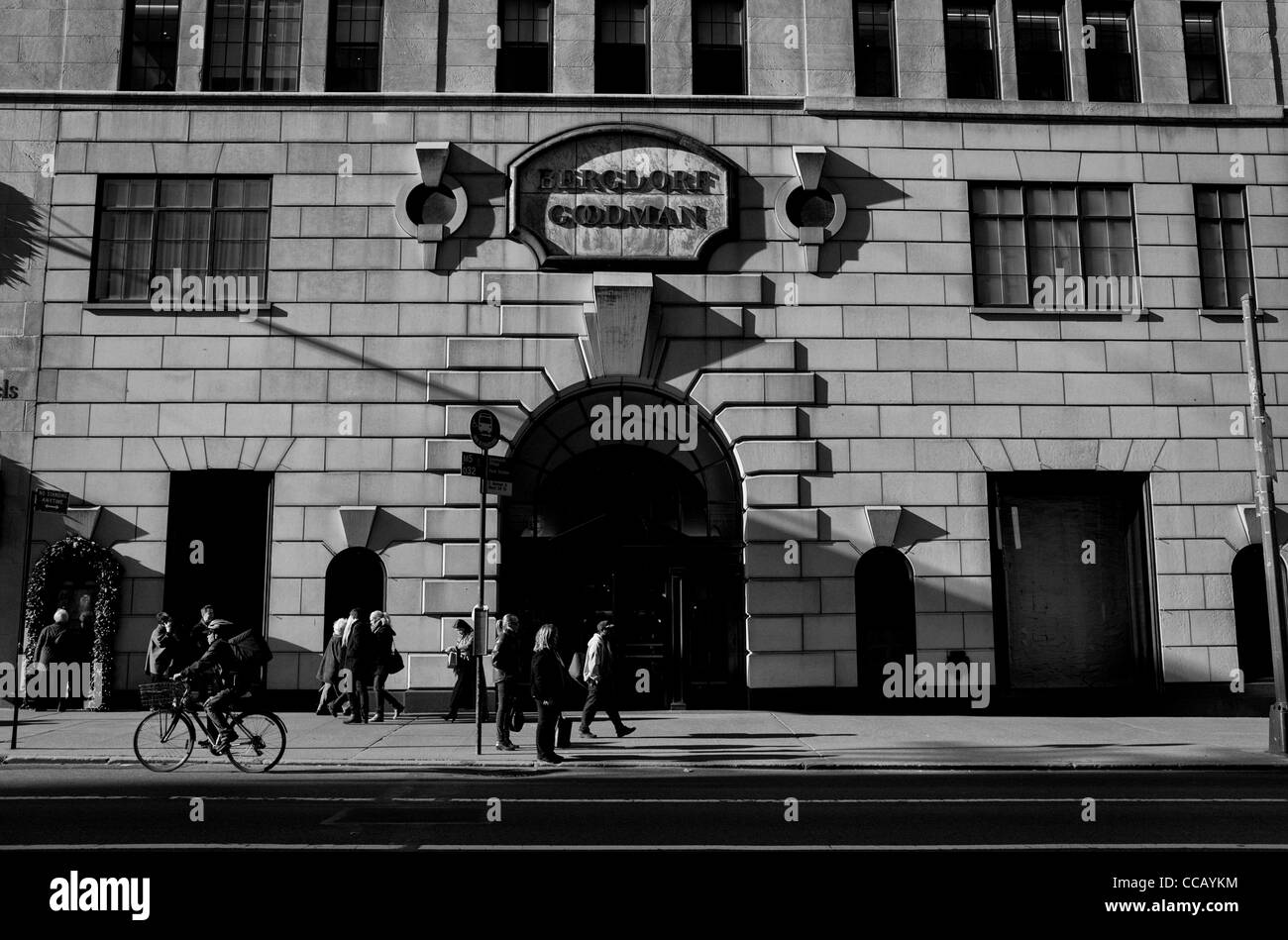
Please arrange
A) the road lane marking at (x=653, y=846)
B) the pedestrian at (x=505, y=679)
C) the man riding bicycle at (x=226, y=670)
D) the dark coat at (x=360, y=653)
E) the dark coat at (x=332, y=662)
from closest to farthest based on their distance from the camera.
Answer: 1. the road lane marking at (x=653, y=846)
2. the man riding bicycle at (x=226, y=670)
3. the pedestrian at (x=505, y=679)
4. the dark coat at (x=360, y=653)
5. the dark coat at (x=332, y=662)

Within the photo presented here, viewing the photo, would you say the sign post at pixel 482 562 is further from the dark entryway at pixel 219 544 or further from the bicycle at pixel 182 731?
the dark entryway at pixel 219 544

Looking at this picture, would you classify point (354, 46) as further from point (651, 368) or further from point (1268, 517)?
point (1268, 517)

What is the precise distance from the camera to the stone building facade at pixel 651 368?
755 inches

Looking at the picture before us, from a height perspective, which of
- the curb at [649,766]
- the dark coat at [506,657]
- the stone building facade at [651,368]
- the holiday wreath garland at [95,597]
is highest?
the stone building facade at [651,368]

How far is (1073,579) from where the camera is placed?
20016mm

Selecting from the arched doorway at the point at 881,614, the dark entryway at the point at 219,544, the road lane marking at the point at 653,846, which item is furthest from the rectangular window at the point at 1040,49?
the dark entryway at the point at 219,544

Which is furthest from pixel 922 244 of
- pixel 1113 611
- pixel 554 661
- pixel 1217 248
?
pixel 554 661

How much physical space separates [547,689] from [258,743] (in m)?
3.74

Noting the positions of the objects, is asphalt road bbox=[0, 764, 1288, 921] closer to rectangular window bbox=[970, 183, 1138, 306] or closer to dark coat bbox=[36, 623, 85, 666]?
dark coat bbox=[36, 623, 85, 666]

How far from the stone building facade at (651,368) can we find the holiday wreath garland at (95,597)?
291mm

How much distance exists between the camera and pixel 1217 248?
20594 mm

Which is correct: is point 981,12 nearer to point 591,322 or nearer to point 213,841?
point 591,322

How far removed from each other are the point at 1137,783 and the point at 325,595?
13485mm

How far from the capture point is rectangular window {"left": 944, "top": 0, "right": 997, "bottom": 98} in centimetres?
2089
